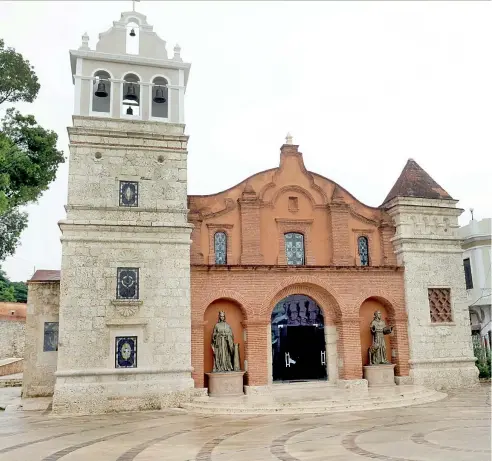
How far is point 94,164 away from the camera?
16.7 m

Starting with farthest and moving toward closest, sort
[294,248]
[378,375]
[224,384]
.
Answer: [294,248] < [378,375] < [224,384]

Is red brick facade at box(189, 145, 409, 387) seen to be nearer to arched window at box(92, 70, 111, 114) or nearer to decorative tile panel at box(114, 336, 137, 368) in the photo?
decorative tile panel at box(114, 336, 137, 368)

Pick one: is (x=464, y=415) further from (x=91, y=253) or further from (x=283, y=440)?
(x=91, y=253)

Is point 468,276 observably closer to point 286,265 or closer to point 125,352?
point 286,265

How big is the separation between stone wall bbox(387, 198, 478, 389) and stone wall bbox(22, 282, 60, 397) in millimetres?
12672

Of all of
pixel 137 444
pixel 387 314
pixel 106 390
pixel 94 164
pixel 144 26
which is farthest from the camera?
pixel 387 314

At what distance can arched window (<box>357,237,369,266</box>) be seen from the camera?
64.4 ft

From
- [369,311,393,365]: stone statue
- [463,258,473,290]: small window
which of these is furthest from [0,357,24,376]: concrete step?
[463,258,473,290]: small window

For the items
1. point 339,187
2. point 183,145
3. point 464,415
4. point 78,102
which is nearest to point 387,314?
point 339,187

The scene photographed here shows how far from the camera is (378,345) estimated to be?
721 inches

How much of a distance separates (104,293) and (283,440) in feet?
24.9

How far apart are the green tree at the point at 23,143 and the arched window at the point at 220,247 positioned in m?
5.78

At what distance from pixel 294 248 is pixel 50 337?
927 centimetres

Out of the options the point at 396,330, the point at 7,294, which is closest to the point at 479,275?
the point at 396,330
